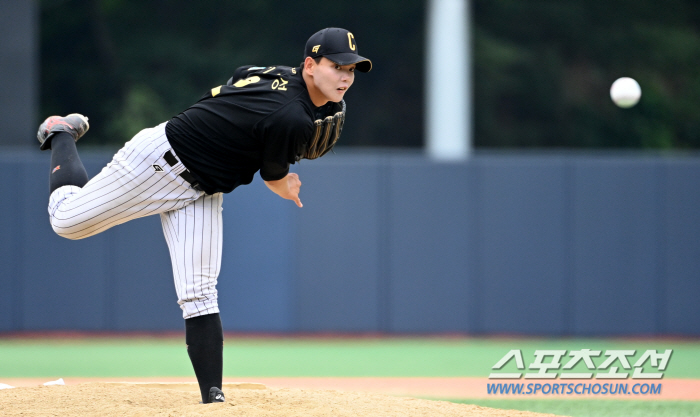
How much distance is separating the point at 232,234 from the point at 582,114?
11.9 meters

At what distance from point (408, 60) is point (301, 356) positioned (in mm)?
11596

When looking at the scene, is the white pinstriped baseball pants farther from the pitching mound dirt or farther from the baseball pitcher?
the pitching mound dirt

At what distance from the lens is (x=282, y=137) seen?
318cm

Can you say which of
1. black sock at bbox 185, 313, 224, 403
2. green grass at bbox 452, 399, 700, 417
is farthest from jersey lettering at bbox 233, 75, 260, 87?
green grass at bbox 452, 399, 700, 417

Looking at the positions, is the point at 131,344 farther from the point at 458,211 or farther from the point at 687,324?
the point at 687,324

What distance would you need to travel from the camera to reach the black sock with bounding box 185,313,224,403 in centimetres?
347

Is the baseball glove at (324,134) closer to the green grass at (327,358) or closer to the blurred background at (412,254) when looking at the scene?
the green grass at (327,358)

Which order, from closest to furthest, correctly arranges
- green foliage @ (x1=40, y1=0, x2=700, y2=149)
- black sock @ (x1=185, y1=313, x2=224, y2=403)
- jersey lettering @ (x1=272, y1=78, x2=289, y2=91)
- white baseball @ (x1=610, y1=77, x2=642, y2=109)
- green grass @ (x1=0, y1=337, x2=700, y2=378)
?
jersey lettering @ (x1=272, y1=78, x2=289, y2=91) < black sock @ (x1=185, y1=313, x2=224, y2=403) < white baseball @ (x1=610, y1=77, x2=642, y2=109) < green grass @ (x1=0, y1=337, x2=700, y2=378) < green foliage @ (x1=40, y1=0, x2=700, y2=149)

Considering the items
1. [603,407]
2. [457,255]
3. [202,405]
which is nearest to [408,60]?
[457,255]

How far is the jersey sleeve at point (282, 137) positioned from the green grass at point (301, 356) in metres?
3.18

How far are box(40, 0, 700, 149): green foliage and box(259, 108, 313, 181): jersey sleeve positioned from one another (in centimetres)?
1302

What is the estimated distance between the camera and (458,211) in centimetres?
827

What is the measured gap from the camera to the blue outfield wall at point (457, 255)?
8172mm

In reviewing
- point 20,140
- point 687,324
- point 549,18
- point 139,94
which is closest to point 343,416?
point 687,324
